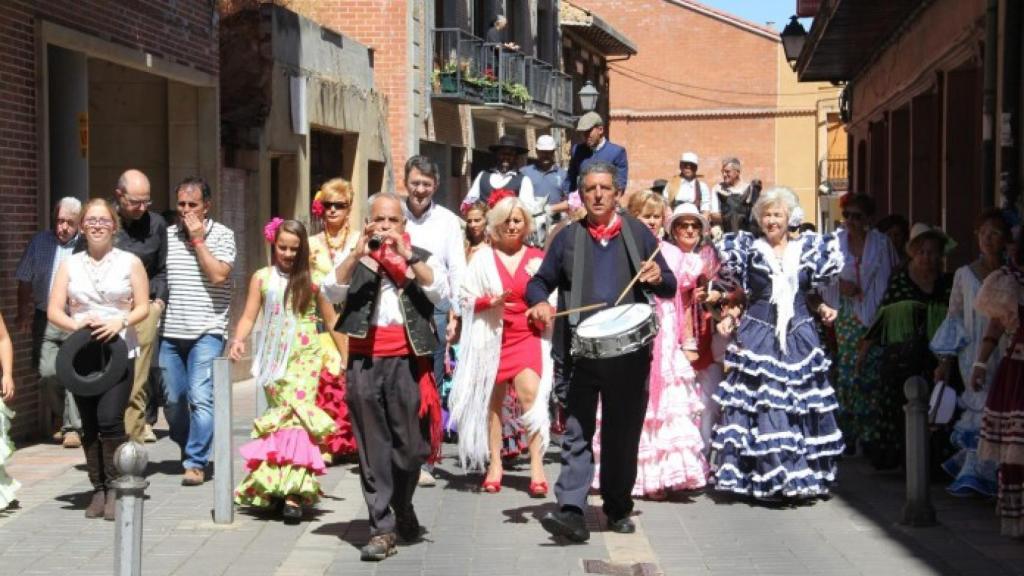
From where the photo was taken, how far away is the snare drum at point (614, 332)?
866 centimetres

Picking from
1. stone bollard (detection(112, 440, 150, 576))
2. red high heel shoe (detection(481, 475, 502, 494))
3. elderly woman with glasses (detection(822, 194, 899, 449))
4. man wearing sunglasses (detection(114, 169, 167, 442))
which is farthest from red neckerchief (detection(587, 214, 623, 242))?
elderly woman with glasses (detection(822, 194, 899, 449))

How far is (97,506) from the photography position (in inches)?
376

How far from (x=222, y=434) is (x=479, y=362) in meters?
2.20

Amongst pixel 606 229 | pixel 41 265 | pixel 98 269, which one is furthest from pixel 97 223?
pixel 41 265

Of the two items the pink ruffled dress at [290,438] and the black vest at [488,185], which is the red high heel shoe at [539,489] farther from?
the black vest at [488,185]

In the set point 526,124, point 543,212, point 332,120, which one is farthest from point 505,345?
point 526,124

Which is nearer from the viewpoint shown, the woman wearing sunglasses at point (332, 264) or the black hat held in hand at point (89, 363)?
the black hat held in hand at point (89, 363)

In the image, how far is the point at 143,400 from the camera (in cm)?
1018

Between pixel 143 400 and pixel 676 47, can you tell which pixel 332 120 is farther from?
pixel 676 47

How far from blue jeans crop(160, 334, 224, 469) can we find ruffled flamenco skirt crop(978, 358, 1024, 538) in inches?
184

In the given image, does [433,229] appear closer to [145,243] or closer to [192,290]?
[192,290]

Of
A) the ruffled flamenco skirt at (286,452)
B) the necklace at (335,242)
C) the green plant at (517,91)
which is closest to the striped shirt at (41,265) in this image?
the necklace at (335,242)

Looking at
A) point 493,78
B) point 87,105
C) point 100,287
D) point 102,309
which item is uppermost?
point 493,78

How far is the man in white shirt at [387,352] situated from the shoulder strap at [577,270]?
2.34 ft
